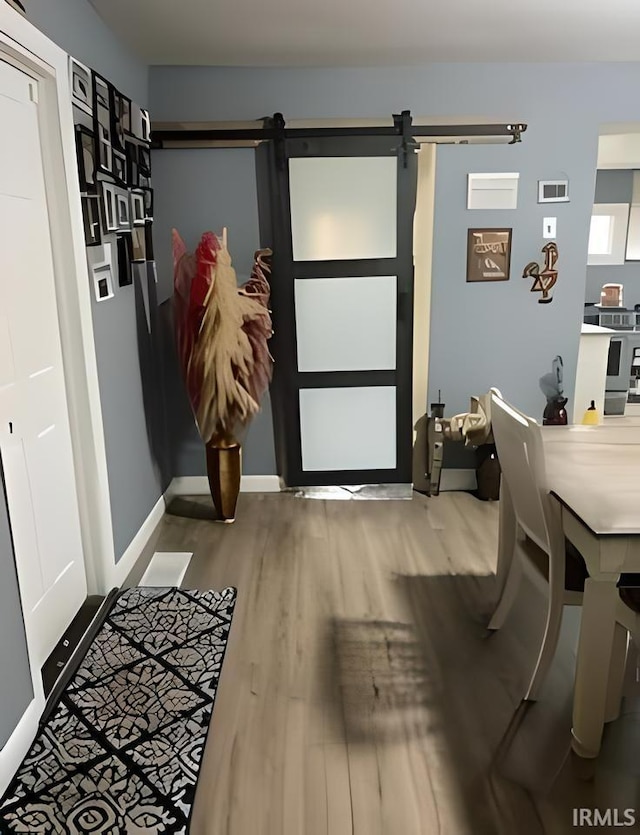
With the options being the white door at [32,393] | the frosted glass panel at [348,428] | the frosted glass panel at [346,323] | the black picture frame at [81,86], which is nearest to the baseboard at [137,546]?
the white door at [32,393]

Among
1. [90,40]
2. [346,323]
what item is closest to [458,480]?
[346,323]

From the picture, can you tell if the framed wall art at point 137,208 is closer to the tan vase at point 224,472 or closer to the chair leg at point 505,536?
the tan vase at point 224,472

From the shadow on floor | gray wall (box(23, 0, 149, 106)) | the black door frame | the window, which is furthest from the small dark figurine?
the window

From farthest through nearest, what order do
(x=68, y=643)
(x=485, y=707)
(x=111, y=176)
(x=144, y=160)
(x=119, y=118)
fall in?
(x=144, y=160)
(x=119, y=118)
(x=111, y=176)
(x=68, y=643)
(x=485, y=707)

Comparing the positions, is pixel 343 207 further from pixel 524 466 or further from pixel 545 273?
pixel 524 466

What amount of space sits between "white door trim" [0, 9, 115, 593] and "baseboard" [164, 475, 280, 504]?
1242 mm

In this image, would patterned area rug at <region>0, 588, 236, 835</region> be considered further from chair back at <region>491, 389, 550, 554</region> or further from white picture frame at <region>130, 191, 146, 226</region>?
white picture frame at <region>130, 191, 146, 226</region>

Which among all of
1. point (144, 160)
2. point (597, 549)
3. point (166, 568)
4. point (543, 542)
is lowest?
point (166, 568)

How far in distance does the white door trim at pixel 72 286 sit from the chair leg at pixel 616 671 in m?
1.96

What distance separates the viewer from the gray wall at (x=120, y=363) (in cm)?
261

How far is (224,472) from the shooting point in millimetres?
3676

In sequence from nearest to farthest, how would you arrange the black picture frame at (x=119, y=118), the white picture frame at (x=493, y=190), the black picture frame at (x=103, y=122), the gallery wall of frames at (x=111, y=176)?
the gallery wall of frames at (x=111, y=176) < the black picture frame at (x=103, y=122) < the black picture frame at (x=119, y=118) < the white picture frame at (x=493, y=190)

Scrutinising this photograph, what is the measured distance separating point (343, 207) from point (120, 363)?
1556 mm

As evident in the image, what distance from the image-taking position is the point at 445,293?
3941 mm
